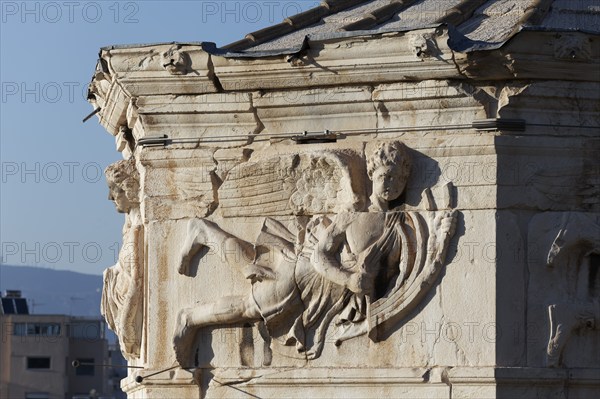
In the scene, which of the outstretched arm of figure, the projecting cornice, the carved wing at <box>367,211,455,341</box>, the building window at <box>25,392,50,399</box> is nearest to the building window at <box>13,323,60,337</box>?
the building window at <box>25,392,50,399</box>

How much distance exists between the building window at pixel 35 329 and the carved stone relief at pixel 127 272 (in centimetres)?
4830

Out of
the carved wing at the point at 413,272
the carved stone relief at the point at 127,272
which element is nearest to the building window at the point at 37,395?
the carved stone relief at the point at 127,272

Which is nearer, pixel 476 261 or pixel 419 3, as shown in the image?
pixel 476 261

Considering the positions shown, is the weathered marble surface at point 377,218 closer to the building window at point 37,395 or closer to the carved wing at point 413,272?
the carved wing at point 413,272

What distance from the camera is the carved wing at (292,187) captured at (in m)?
11.1

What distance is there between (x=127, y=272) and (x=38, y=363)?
49.8 m

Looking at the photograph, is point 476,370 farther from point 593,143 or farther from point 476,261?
point 593,143

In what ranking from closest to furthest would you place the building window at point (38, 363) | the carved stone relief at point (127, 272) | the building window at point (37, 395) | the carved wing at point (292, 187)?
the carved wing at point (292, 187) < the carved stone relief at point (127, 272) < the building window at point (38, 363) < the building window at point (37, 395)

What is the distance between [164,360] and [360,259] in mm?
1729

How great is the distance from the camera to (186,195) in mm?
11625

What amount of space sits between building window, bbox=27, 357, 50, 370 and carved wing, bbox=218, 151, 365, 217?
50234 millimetres

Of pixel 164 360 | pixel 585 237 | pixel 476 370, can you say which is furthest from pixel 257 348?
pixel 585 237

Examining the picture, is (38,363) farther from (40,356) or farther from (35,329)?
(35,329)

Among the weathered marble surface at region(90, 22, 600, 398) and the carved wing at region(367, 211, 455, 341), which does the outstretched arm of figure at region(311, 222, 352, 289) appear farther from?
the carved wing at region(367, 211, 455, 341)
